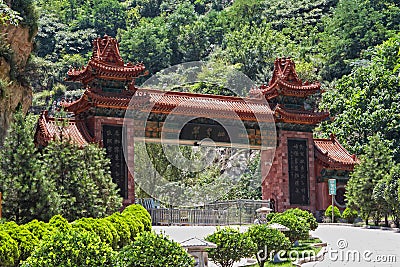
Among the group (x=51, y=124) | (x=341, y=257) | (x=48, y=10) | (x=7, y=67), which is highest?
(x=48, y=10)

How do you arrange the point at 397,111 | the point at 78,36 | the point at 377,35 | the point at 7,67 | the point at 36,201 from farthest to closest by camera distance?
the point at 78,36 < the point at 377,35 < the point at 397,111 < the point at 7,67 < the point at 36,201

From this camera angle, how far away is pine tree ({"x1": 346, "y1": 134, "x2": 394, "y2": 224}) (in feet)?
86.6

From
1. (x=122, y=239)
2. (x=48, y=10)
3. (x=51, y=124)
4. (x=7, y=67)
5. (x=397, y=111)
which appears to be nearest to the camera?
(x=122, y=239)

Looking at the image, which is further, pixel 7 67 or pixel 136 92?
pixel 136 92

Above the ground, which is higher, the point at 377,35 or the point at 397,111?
the point at 377,35

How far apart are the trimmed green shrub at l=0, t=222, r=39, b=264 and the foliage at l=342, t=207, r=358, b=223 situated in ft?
66.8

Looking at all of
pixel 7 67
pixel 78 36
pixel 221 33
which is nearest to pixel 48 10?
pixel 78 36

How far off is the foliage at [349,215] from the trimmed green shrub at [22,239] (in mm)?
20349

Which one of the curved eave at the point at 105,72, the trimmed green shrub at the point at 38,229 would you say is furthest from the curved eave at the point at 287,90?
the trimmed green shrub at the point at 38,229

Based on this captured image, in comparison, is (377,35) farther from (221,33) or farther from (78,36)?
(78,36)

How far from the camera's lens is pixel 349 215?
28.3 meters

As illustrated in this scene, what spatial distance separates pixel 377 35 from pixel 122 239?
144 feet

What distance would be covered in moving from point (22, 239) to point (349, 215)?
68.0 ft

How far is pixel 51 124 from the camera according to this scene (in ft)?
83.6
